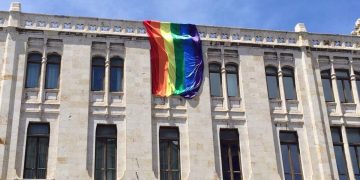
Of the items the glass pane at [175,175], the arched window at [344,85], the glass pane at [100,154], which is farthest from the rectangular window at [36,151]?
the arched window at [344,85]

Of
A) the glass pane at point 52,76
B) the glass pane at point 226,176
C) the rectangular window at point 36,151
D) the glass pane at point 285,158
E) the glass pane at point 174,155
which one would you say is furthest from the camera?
the glass pane at point 285,158

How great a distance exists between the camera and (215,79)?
2850 cm

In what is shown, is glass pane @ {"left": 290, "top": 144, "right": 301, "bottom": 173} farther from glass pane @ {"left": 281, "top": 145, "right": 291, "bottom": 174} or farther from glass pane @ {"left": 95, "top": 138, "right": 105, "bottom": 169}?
glass pane @ {"left": 95, "top": 138, "right": 105, "bottom": 169}

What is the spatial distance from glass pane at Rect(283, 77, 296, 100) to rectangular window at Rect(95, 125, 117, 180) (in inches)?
397

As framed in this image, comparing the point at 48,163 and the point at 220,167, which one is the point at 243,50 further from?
the point at 48,163

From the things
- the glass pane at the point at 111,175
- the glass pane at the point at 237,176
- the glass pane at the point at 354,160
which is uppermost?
the glass pane at the point at 354,160

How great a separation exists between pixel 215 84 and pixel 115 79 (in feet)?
18.3

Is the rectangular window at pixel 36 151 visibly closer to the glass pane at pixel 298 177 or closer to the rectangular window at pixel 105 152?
the rectangular window at pixel 105 152

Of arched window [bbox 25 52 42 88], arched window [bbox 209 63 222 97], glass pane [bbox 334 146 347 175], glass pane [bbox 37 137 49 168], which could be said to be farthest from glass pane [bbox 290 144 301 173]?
arched window [bbox 25 52 42 88]

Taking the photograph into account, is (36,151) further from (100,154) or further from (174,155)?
(174,155)

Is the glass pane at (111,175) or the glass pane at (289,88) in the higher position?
the glass pane at (289,88)

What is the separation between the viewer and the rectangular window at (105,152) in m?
24.9

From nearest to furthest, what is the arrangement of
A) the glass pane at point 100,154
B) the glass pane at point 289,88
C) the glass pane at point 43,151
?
the glass pane at point 43,151
the glass pane at point 100,154
the glass pane at point 289,88

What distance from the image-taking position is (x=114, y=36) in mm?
27781
